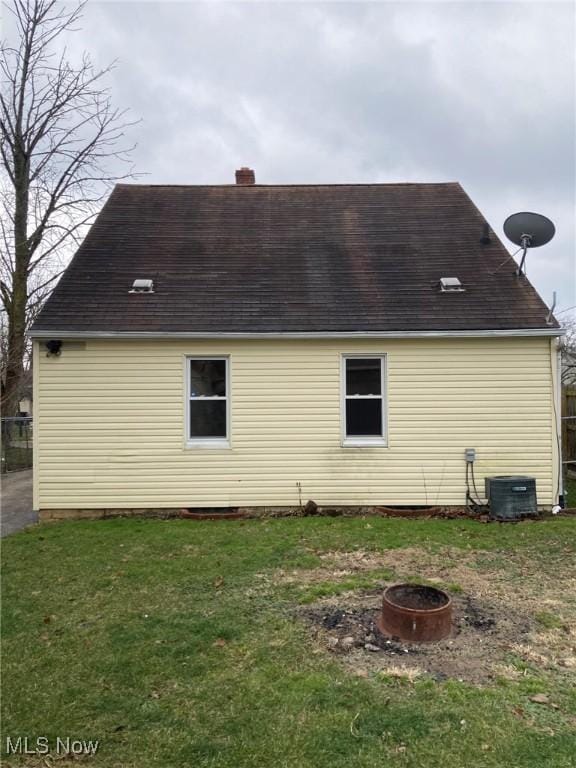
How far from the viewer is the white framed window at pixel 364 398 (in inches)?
348

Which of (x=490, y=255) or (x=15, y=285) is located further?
(x=15, y=285)

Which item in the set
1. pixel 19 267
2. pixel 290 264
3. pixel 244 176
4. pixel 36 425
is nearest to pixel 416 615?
pixel 36 425

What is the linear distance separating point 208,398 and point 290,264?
3.32m

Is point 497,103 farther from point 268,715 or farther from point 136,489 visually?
point 268,715

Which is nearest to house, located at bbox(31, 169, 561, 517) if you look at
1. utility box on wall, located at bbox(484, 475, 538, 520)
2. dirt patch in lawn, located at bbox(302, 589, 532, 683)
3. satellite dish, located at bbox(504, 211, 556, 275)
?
utility box on wall, located at bbox(484, 475, 538, 520)

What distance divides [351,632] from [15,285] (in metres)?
15.2

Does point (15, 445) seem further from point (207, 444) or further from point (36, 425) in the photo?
point (207, 444)

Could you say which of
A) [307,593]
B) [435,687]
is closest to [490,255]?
[307,593]

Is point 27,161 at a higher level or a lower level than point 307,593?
higher

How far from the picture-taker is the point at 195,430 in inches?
350

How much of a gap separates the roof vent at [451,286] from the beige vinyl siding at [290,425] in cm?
121

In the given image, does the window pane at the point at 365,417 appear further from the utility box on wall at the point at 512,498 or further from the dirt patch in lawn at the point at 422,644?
the dirt patch in lawn at the point at 422,644

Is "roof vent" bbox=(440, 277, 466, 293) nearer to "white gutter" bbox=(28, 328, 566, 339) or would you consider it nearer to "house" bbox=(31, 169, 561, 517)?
"house" bbox=(31, 169, 561, 517)

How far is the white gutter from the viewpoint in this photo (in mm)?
8469
